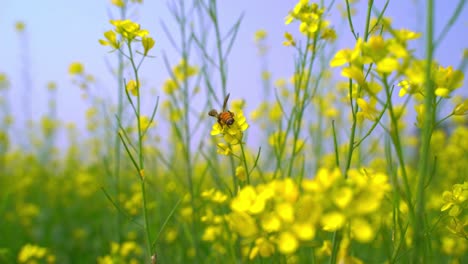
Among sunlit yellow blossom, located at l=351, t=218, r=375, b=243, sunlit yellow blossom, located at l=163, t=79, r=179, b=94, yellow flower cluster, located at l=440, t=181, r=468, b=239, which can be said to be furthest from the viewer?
sunlit yellow blossom, located at l=163, t=79, r=179, b=94

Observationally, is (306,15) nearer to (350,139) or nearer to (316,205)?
(350,139)

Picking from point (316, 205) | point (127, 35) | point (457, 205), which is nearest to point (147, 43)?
point (127, 35)

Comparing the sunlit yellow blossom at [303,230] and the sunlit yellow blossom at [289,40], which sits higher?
the sunlit yellow blossom at [289,40]

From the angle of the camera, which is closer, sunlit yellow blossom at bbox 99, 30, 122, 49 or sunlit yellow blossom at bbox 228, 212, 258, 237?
sunlit yellow blossom at bbox 228, 212, 258, 237

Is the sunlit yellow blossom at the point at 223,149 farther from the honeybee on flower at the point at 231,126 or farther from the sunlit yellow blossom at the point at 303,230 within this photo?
the sunlit yellow blossom at the point at 303,230

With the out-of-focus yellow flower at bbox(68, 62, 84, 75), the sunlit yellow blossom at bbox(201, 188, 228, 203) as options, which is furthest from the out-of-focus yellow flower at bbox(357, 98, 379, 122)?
the out-of-focus yellow flower at bbox(68, 62, 84, 75)

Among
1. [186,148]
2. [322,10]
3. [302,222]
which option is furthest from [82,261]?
[302,222]

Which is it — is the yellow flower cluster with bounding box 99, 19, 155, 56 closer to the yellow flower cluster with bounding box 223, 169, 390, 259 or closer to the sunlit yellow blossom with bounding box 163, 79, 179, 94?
the yellow flower cluster with bounding box 223, 169, 390, 259

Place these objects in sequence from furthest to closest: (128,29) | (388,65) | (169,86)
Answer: (169,86) < (128,29) < (388,65)

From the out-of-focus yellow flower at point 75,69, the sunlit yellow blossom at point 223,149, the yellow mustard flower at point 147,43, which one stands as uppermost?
the out-of-focus yellow flower at point 75,69

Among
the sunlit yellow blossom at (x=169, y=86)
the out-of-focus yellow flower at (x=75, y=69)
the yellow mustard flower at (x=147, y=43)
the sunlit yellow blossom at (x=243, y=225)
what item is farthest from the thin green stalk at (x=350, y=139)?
the out-of-focus yellow flower at (x=75, y=69)

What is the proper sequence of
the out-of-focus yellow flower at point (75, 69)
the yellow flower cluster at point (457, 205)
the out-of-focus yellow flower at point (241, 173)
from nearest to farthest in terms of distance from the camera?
the yellow flower cluster at point (457, 205), the out-of-focus yellow flower at point (241, 173), the out-of-focus yellow flower at point (75, 69)
